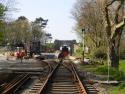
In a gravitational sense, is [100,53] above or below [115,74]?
above

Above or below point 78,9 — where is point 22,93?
below

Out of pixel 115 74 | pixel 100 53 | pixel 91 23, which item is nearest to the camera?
pixel 115 74

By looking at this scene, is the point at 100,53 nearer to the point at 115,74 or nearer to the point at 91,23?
the point at 91,23

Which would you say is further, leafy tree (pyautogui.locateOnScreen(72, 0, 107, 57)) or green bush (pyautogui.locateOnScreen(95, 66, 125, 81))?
leafy tree (pyautogui.locateOnScreen(72, 0, 107, 57))

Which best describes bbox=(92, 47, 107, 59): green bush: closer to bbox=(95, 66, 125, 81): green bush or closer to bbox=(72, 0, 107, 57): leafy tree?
bbox=(72, 0, 107, 57): leafy tree

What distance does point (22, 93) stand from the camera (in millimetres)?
20344

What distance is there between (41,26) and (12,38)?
35063mm

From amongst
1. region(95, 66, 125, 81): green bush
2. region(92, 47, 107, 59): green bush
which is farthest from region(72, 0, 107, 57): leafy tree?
region(95, 66, 125, 81): green bush

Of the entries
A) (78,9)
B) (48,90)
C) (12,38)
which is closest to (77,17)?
(78,9)

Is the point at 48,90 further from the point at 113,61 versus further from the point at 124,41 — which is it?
the point at 124,41

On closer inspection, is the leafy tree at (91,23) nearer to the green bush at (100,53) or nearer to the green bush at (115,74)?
the green bush at (100,53)

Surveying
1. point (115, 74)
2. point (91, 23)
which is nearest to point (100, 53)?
point (91, 23)

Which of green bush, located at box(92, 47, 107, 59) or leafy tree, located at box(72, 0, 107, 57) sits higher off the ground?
leafy tree, located at box(72, 0, 107, 57)

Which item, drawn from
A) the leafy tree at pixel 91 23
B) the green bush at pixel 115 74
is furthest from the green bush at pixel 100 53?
the green bush at pixel 115 74
